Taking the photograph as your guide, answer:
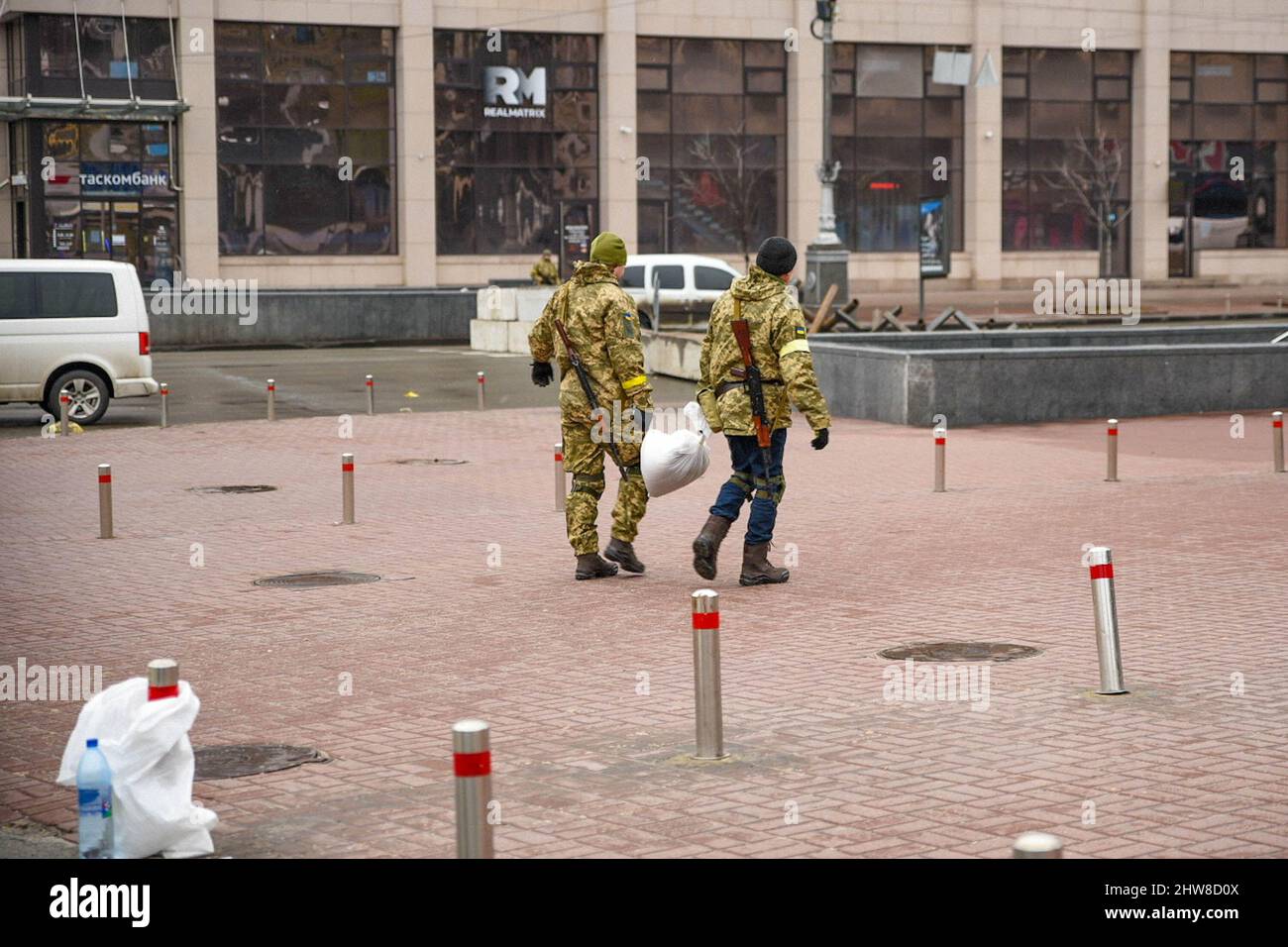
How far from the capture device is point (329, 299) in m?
39.0

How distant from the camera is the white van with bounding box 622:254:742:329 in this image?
3728 centimetres

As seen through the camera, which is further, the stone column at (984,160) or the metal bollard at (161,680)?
the stone column at (984,160)

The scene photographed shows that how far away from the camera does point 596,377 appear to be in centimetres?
1123

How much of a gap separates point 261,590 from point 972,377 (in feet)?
40.5

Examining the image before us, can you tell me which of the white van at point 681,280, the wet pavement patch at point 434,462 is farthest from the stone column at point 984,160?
the wet pavement patch at point 434,462

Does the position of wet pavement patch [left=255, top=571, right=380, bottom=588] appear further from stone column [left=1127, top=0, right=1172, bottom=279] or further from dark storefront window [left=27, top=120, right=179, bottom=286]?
stone column [left=1127, top=0, right=1172, bottom=279]

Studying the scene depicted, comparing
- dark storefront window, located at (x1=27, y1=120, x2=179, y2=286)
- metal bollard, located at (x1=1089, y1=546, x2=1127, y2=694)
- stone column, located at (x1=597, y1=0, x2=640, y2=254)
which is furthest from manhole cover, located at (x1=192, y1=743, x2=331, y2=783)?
stone column, located at (x1=597, y1=0, x2=640, y2=254)

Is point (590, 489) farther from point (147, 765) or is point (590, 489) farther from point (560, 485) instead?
point (147, 765)

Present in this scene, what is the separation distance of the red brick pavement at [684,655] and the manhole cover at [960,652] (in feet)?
0.57

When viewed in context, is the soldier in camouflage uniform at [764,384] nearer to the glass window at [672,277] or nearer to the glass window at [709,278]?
the glass window at [672,277]

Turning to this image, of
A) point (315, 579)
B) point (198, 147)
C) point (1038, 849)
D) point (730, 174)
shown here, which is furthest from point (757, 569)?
point (730, 174)

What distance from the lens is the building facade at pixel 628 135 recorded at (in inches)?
1820
